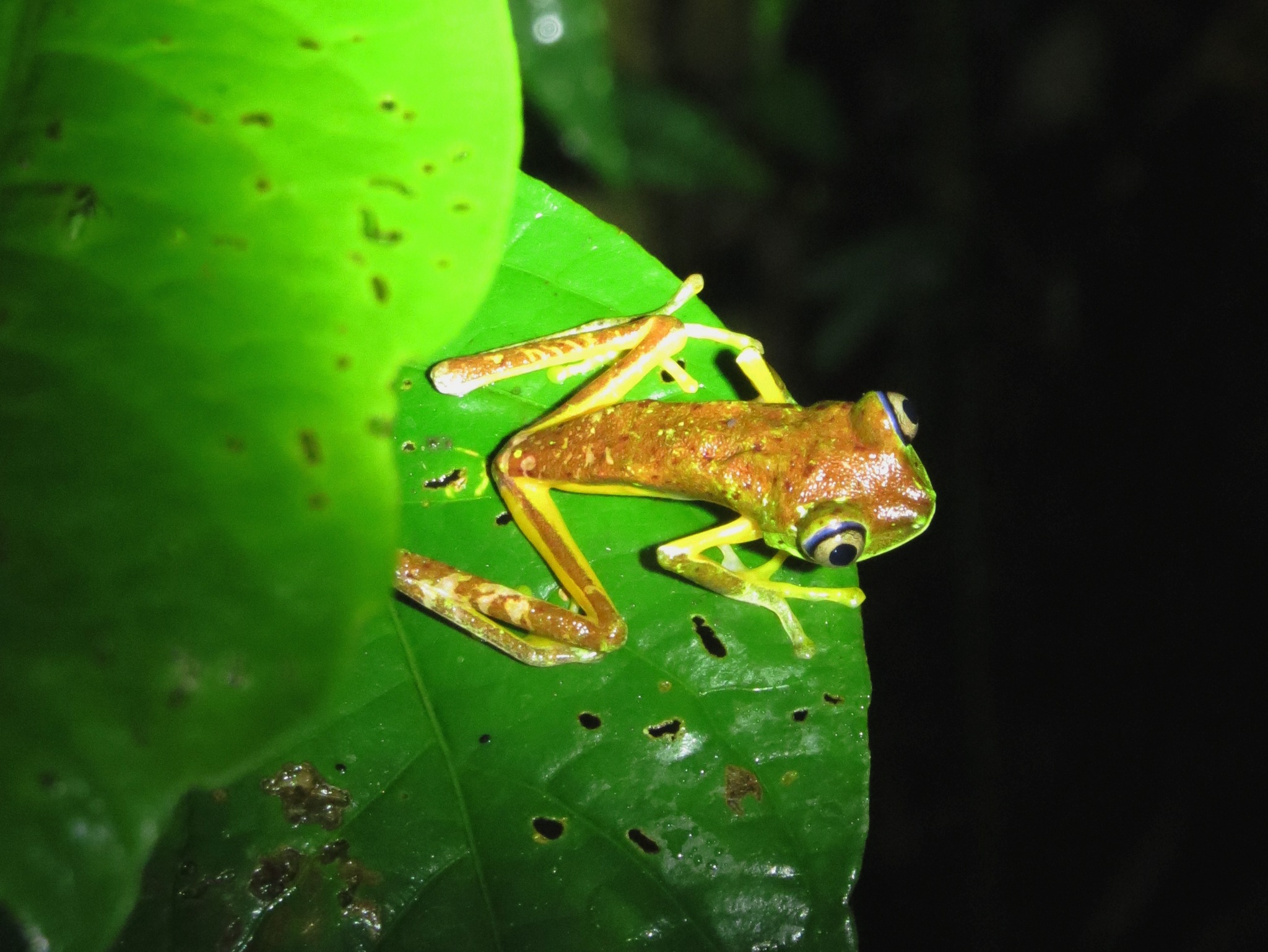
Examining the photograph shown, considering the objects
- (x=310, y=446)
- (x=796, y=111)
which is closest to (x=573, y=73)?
(x=796, y=111)

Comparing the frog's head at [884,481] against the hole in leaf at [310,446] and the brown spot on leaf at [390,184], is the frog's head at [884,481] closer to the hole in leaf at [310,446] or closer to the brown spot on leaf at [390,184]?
the brown spot on leaf at [390,184]

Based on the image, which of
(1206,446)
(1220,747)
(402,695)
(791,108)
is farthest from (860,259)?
(402,695)

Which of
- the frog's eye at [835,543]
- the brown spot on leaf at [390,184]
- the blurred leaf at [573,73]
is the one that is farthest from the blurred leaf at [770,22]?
the brown spot on leaf at [390,184]

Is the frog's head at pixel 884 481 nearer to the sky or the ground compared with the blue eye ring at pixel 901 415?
nearer to the ground

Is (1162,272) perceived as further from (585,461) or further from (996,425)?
(585,461)

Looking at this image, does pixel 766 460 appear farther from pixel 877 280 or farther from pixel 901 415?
pixel 877 280

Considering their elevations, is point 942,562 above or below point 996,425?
below
